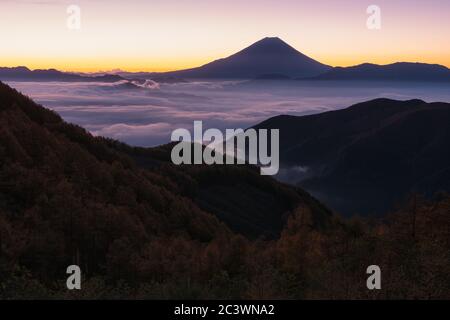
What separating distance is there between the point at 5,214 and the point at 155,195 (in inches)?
1093

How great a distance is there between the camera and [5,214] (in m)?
33.9

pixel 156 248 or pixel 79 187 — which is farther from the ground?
pixel 79 187

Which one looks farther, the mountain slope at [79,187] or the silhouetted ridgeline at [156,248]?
the mountain slope at [79,187]

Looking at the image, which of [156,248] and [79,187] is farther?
[79,187]

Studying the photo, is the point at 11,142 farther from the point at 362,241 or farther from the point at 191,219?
the point at 362,241

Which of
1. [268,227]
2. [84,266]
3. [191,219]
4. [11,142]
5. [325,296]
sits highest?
[11,142]

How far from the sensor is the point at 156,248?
30.8 m

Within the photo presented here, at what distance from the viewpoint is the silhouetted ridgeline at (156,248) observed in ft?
71.8

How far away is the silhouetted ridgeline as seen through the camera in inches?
862

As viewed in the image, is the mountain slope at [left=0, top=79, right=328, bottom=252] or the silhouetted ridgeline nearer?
the silhouetted ridgeline
